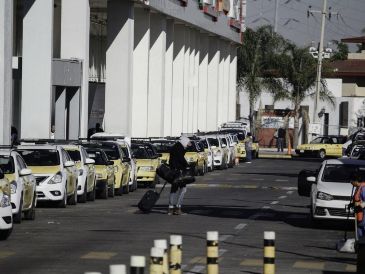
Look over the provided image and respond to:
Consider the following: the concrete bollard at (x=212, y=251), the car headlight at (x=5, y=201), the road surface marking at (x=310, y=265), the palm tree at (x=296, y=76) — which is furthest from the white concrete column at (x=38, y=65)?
the palm tree at (x=296, y=76)

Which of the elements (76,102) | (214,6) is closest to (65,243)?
(76,102)

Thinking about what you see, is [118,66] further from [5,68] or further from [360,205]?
[360,205]

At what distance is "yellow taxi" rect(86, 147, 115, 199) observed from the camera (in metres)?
36.1

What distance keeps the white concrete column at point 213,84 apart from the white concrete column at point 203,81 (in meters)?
1.61

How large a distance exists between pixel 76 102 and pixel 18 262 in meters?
32.9

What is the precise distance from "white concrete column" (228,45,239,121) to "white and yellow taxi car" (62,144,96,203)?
63.7 meters

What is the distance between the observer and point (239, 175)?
5612cm

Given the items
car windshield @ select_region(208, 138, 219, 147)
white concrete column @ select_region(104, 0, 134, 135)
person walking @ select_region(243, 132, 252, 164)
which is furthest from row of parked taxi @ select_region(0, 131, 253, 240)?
person walking @ select_region(243, 132, 252, 164)

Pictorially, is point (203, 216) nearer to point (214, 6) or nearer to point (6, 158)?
point (6, 158)

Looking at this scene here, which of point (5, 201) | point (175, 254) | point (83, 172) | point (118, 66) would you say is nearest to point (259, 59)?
point (118, 66)

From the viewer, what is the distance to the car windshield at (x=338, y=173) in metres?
27.2

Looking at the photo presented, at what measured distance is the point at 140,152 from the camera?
146 ft

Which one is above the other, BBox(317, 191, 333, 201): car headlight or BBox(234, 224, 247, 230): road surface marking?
BBox(317, 191, 333, 201): car headlight

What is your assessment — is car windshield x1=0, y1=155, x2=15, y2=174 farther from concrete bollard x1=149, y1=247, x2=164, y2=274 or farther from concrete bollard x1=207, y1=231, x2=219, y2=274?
concrete bollard x1=149, y1=247, x2=164, y2=274
